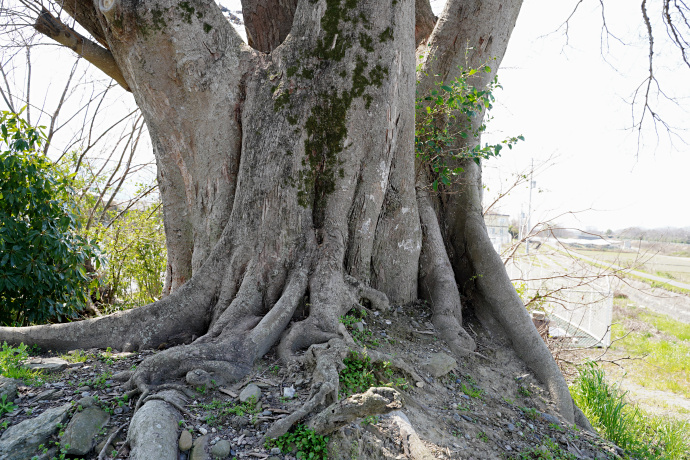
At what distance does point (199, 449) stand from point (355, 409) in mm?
842

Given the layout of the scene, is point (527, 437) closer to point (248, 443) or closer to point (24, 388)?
point (248, 443)

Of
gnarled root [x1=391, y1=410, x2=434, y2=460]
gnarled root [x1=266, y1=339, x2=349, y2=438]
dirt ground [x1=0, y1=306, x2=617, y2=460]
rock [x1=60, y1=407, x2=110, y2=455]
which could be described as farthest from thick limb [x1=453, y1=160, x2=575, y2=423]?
rock [x1=60, y1=407, x2=110, y2=455]

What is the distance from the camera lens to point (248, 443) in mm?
2221

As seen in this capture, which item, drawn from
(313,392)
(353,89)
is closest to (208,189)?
(353,89)

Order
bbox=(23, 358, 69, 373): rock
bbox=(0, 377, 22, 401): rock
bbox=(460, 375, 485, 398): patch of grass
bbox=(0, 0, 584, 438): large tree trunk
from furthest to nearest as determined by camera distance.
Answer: bbox=(0, 0, 584, 438): large tree trunk < bbox=(460, 375, 485, 398): patch of grass < bbox=(23, 358, 69, 373): rock < bbox=(0, 377, 22, 401): rock

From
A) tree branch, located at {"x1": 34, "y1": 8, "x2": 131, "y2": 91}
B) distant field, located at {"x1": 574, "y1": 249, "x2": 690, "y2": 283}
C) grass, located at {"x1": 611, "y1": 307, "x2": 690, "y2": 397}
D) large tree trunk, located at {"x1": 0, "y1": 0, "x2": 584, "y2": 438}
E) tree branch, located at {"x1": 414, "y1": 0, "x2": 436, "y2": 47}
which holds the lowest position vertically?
grass, located at {"x1": 611, "y1": 307, "x2": 690, "y2": 397}

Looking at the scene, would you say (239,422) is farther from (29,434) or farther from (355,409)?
(29,434)

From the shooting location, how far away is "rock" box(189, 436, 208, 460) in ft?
6.96

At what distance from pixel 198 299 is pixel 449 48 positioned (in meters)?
4.01

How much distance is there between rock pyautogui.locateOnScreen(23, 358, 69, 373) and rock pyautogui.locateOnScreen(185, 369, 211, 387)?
3.68 ft

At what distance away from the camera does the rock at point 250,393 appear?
98.7 inches

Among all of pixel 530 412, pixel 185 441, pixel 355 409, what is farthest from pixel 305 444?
pixel 530 412

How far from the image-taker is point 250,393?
2.54 metres

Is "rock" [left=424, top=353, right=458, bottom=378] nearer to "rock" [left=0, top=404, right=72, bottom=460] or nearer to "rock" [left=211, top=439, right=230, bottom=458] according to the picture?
"rock" [left=211, top=439, right=230, bottom=458]
